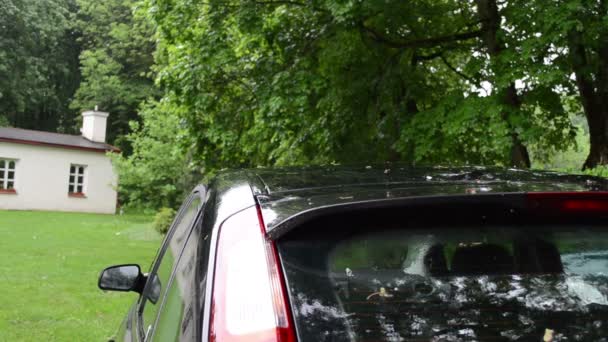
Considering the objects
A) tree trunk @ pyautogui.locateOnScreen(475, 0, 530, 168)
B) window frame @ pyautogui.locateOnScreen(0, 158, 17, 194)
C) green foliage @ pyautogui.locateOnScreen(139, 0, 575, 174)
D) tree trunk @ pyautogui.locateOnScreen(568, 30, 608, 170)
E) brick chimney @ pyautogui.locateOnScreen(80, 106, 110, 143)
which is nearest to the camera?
tree trunk @ pyautogui.locateOnScreen(475, 0, 530, 168)

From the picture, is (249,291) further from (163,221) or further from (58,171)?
(58,171)

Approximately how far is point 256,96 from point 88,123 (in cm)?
3115

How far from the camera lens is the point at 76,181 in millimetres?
39719

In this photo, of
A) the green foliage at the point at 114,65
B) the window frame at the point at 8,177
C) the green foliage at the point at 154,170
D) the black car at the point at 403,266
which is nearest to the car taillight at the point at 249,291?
the black car at the point at 403,266

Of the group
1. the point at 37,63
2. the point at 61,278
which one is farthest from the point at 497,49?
the point at 37,63

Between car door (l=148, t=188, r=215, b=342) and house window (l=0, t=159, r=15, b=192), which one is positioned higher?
car door (l=148, t=188, r=215, b=342)

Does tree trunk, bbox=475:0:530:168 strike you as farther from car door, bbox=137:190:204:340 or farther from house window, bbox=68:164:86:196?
house window, bbox=68:164:86:196

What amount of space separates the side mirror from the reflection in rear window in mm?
2032

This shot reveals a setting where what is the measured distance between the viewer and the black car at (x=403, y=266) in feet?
5.38

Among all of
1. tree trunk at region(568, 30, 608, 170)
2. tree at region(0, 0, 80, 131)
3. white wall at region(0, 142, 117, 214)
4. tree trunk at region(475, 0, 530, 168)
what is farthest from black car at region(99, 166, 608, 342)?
tree at region(0, 0, 80, 131)

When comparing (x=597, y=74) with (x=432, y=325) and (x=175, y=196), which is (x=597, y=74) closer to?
(x=432, y=325)

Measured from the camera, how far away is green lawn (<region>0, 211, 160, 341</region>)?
30.0ft

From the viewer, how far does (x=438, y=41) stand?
12.3 m

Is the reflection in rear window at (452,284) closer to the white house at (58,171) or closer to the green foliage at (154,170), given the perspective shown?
the green foliage at (154,170)
